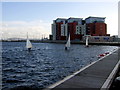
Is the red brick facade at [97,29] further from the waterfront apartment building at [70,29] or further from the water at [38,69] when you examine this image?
the water at [38,69]

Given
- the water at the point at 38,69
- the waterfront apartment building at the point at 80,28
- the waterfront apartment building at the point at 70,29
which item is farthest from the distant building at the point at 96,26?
the water at the point at 38,69

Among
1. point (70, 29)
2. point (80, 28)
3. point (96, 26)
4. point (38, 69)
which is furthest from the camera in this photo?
point (80, 28)

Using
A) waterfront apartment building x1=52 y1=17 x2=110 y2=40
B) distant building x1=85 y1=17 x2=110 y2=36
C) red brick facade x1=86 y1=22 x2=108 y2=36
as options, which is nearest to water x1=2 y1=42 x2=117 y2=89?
red brick facade x1=86 y1=22 x2=108 y2=36

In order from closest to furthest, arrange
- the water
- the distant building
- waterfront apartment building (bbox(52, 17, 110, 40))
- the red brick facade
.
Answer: the water < the red brick facade < the distant building < waterfront apartment building (bbox(52, 17, 110, 40))

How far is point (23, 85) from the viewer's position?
14641mm

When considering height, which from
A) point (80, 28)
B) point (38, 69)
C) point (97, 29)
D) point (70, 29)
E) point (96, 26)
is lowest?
point (38, 69)

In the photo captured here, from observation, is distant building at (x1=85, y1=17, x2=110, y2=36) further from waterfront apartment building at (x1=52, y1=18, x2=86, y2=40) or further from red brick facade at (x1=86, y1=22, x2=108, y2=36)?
waterfront apartment building at (x1=52, y1=18, x2=86, y2=40)

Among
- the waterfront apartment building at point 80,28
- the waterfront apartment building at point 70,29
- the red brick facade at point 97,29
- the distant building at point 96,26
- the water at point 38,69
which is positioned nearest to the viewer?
the water at point 38,69

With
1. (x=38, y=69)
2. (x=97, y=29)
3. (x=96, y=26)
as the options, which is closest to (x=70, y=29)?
(x=96, y=26)

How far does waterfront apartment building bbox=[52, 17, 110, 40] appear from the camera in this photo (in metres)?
131

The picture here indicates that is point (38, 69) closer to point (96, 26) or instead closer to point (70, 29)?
point (96, 26)

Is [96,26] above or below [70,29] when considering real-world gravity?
above

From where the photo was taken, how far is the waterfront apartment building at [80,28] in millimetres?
131000

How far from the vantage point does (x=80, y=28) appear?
Result: 5492 inches
